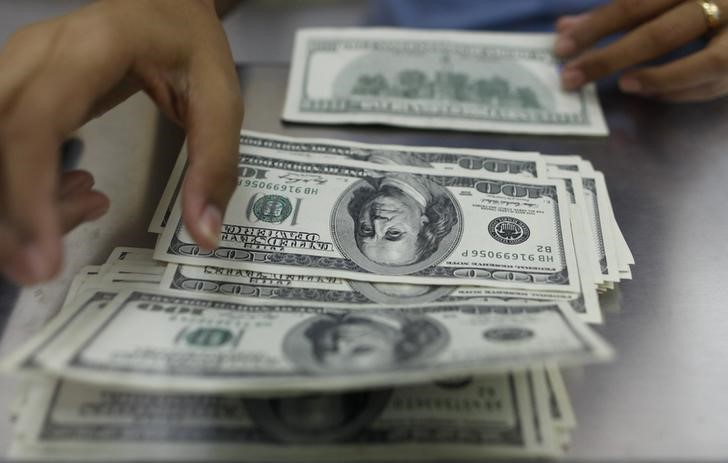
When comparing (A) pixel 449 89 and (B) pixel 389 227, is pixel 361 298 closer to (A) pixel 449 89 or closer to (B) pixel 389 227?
(B) pixel 389 227

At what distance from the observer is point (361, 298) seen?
0.66 m

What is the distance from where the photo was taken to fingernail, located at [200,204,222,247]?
1.86 feet

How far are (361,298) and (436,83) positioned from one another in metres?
0.39

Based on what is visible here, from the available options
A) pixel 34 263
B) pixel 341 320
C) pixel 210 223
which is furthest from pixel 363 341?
pixel 34 263

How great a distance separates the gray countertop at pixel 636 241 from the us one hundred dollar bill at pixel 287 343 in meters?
0.08

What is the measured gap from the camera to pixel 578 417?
577mm

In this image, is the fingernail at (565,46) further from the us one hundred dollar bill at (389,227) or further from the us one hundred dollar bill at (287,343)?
the us one hundred dollar bill at (287,343)

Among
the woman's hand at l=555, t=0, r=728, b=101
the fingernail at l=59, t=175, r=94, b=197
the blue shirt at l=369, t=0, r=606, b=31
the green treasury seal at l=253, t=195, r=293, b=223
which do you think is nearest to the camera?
the fingernail at l=59, t=175, r=94, b=197

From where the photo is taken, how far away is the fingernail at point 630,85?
2.92 feet

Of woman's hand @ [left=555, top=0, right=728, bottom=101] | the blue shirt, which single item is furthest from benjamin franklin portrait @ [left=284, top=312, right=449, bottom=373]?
the blue shirt

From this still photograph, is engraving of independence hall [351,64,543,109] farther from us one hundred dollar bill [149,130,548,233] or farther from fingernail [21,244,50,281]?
fingernail [21,244,50,281]

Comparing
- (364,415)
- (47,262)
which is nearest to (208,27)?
(47,262)

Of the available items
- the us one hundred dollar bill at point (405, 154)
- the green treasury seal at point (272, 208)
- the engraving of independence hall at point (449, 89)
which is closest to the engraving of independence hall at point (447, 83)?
the engraving of independence hall at point (449, 89)

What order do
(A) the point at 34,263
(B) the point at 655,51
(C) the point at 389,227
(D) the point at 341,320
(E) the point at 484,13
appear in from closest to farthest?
(A) the point at 34,263
(D) the point at 341,320
(C) the point at 389,227
(B) the point at 655,51
(E) the point at 484,13
